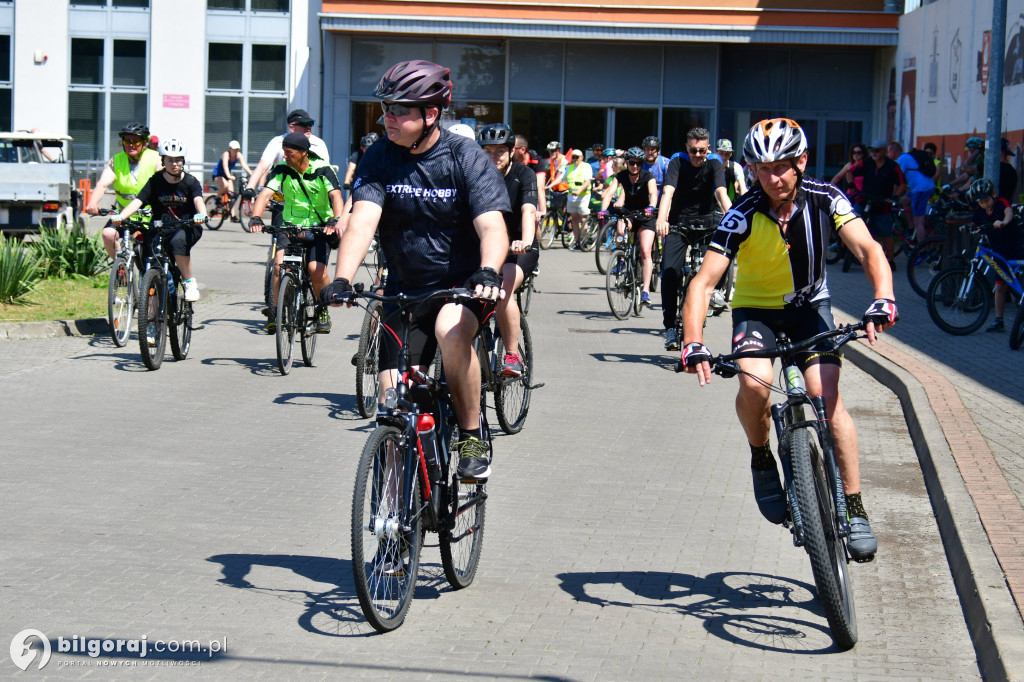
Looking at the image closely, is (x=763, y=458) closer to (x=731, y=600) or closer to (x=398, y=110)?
(x=731, y=600)

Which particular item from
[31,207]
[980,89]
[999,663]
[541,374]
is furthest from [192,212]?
[980,89]

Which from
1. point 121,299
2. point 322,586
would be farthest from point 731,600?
point 121,299

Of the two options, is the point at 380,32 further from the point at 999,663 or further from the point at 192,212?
the point at 999,663

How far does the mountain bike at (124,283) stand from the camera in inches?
472

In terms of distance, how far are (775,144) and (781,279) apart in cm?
55

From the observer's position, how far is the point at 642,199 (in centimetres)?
1593

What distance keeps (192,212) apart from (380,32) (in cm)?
2499

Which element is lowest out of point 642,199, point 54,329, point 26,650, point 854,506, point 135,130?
point 26,650

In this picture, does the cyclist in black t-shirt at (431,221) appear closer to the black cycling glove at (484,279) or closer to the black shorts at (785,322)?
the black cycling glove at (484,279)

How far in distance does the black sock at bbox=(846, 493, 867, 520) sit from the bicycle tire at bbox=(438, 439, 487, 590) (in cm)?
144

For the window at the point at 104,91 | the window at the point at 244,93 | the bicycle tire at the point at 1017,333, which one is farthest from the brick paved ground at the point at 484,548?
the window at the point at 104,91

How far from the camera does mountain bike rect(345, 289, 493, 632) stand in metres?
4.79

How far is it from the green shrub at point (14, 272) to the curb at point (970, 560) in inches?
384

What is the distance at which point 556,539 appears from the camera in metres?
6.37
